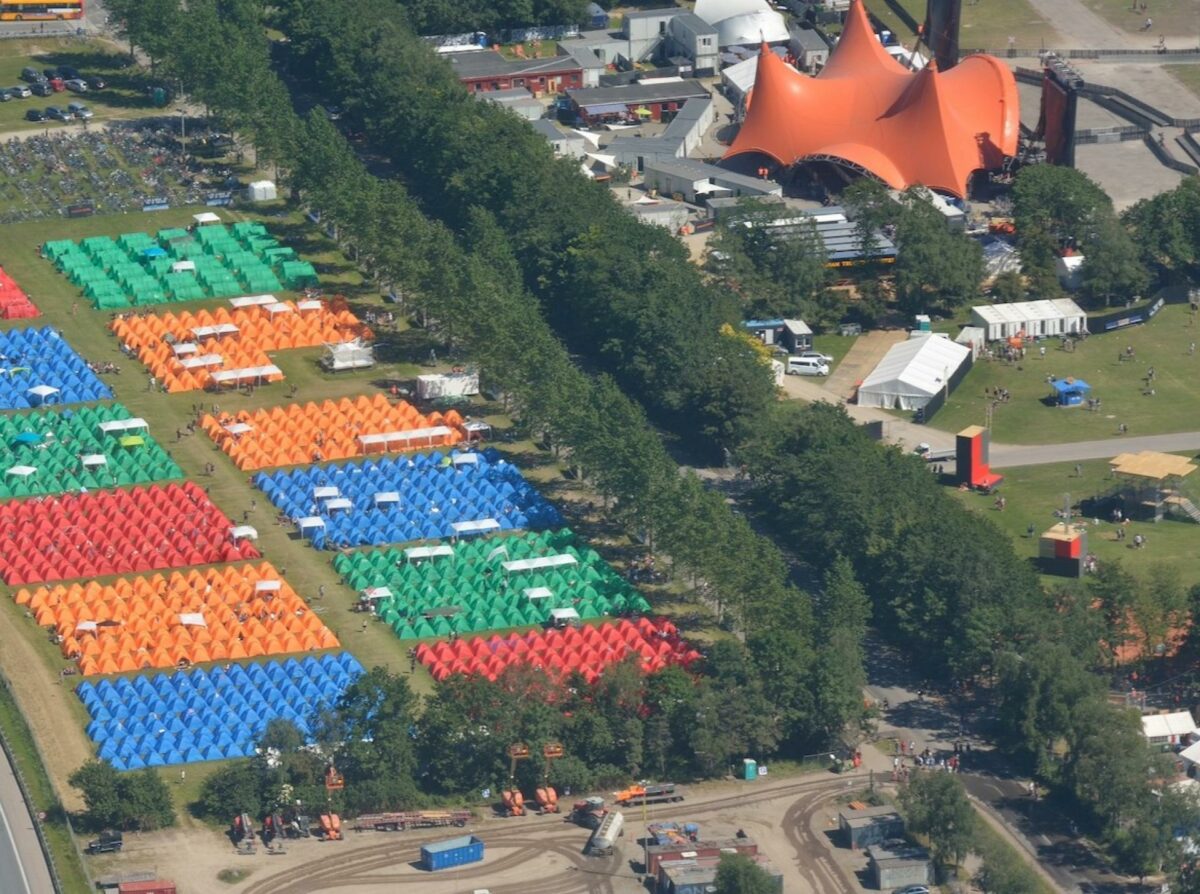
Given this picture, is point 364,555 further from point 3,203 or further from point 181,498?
point 3,203

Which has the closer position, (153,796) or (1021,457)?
(153,796)

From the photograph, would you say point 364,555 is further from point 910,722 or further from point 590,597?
point 910,722

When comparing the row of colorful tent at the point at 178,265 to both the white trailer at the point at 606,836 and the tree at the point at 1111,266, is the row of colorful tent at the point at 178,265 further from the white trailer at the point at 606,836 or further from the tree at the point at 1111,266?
the white trailer at the point at 606,836

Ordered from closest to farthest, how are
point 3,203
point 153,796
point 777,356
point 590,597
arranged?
point 153,796
point 590,597
point 777,356
point 3,203

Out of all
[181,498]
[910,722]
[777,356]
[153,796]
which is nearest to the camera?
[153,796]

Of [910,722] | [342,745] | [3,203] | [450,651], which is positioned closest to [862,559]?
[910,722]

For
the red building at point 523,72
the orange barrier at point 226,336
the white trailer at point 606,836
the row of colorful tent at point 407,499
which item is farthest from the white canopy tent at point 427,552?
the red building at point 523,72

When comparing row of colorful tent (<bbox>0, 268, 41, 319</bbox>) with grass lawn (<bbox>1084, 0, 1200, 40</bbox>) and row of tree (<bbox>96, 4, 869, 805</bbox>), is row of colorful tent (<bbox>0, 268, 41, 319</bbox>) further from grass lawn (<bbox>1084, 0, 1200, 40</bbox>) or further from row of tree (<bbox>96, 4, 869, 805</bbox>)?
grass lawn (<bbox>1084, 0, 1200, 40</bbox>)
